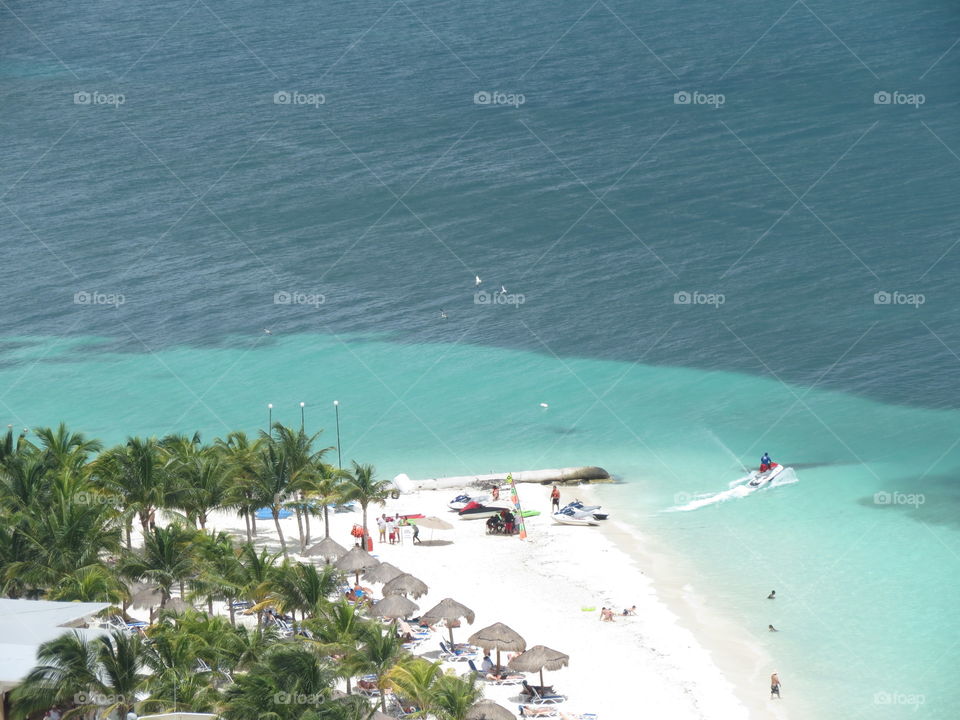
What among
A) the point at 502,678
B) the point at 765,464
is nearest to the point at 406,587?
the point at 502,678

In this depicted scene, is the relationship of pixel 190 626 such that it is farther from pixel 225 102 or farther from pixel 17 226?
pixel 225 102

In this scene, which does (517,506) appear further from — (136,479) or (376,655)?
(376,655)

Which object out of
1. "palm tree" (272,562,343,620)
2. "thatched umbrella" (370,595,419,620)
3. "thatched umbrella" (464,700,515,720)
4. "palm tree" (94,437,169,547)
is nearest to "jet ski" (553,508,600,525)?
"thatched umbrella" (370,595,419,620)

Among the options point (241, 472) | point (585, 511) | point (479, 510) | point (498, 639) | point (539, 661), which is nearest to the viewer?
point (539, 661)

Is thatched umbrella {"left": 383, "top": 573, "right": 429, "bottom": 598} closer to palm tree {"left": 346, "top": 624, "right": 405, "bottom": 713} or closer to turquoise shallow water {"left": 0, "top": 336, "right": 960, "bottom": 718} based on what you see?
palm tree {"left": 346, "top": 624, "right": 405, "bottom": 713}

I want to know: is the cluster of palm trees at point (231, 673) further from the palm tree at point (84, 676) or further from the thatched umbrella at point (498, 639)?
the thatched umbrella at point (498, 639)

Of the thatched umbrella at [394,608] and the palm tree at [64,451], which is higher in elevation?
the palm tree at [64,451]

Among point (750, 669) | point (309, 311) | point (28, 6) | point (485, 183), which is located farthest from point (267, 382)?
point (28, 6)

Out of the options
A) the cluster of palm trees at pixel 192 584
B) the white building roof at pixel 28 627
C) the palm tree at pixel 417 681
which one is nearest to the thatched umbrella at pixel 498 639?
the cluster of palm trees at pixel 192 584
